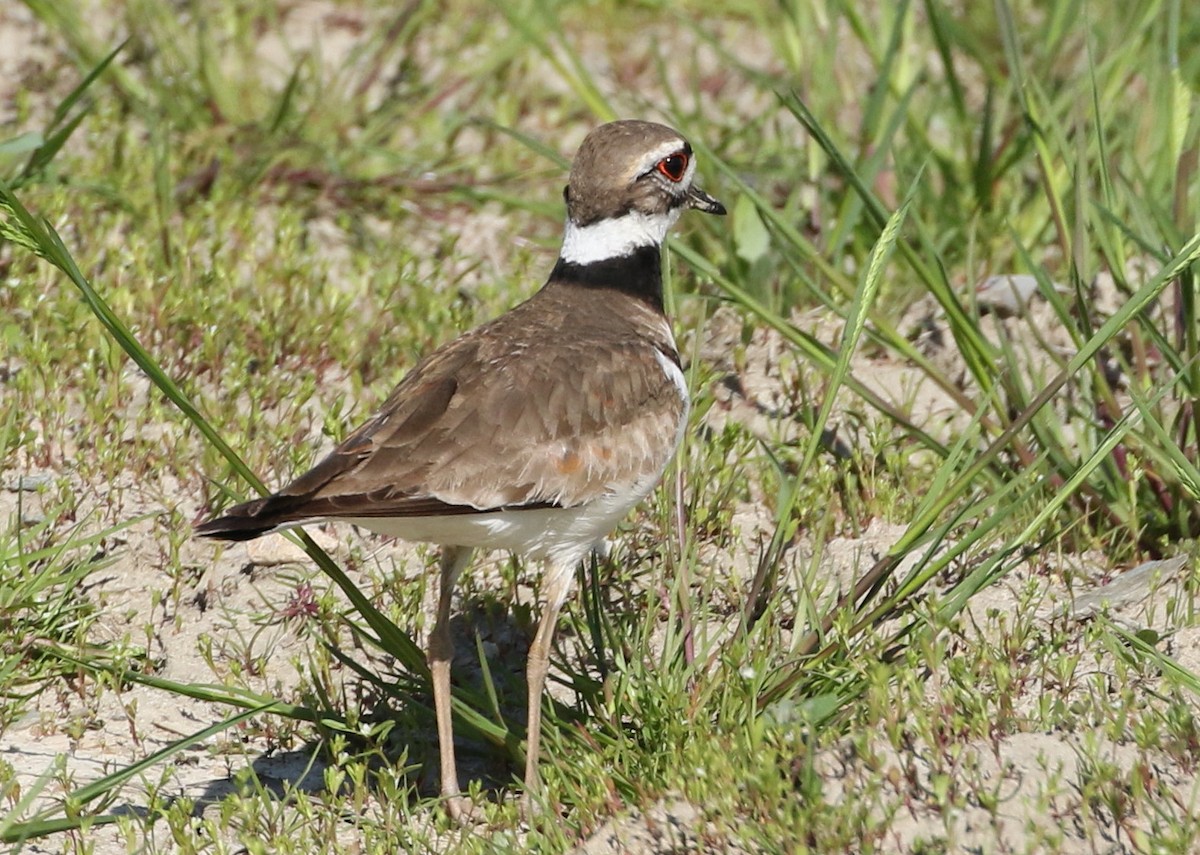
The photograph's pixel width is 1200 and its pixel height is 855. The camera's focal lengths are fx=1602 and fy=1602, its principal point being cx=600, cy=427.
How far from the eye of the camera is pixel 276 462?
472 centimetres

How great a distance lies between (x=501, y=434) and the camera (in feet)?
12.4

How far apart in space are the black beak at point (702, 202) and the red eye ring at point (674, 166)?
0.09m

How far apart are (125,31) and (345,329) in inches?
88.0

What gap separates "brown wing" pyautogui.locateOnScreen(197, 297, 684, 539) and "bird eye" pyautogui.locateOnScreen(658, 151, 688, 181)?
20.6 inches

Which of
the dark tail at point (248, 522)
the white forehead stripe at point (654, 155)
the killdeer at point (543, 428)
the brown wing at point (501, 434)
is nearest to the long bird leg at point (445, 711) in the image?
the killdeer at point (543, 428)

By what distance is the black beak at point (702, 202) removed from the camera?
15.0 feet

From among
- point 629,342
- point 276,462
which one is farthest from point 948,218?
point 276,462

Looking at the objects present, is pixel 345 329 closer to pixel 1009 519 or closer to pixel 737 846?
pixel 1009 519

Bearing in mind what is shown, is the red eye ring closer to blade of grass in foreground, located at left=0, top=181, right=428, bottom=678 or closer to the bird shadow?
the bird shadow

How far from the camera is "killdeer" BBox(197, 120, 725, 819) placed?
362cm

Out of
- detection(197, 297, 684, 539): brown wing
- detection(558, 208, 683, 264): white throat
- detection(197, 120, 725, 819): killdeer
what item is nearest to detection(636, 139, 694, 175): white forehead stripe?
detection(197, 120, 725, 819): killdeer

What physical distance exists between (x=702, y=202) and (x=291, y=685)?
177 centimetres

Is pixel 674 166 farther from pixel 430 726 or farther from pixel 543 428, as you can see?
pixel 430 726

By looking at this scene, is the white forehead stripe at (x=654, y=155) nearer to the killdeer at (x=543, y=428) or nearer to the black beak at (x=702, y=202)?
the killdeer at (x=543, y=428)
